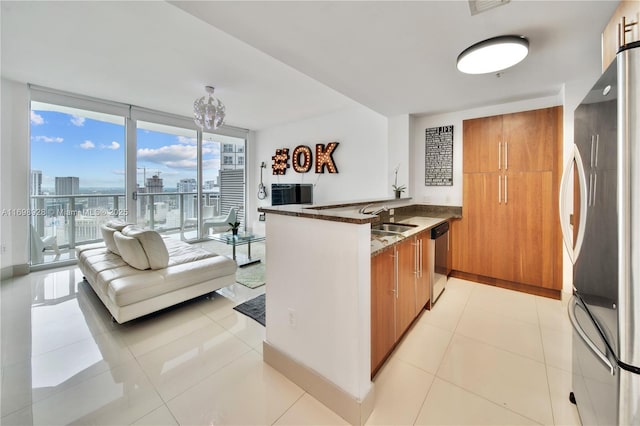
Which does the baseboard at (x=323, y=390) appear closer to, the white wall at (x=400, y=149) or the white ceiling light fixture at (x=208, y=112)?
the white wall at (x=400, y=149)

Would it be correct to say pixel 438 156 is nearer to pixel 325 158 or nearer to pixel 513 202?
pixel 513 202

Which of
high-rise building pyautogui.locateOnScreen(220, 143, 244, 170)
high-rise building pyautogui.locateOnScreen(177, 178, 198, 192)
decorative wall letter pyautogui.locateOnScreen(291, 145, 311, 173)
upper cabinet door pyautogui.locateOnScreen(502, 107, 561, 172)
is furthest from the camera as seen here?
high-rise building pyautogui.locateOnScreen(220, 143, 244, 170)

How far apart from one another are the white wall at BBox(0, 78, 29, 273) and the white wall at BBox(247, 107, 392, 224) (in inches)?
159

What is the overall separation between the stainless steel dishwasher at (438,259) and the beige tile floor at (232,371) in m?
0.22

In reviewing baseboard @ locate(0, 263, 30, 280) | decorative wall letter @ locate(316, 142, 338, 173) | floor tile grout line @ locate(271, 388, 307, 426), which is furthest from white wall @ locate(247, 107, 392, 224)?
baseboard @ locate(0, 263, 30, 280)

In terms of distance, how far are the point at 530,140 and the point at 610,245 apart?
8.67 feet

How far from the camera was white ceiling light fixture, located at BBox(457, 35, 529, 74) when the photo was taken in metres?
1.86

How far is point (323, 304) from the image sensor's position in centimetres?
156

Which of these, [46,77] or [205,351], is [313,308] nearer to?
[205,351]

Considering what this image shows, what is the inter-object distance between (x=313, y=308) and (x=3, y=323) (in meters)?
3.03

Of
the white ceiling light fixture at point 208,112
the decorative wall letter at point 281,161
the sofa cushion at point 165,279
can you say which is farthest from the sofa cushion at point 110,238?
the decorative wall letter at point 281,161

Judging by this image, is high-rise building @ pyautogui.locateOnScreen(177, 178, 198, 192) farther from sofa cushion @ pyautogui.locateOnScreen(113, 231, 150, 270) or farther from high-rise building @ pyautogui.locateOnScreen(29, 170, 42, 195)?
sofa cushion @ pyautogui.locateOnScreen(113, 231, 150, 270)

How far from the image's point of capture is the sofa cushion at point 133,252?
2.53 meters

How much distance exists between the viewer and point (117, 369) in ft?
6.01
